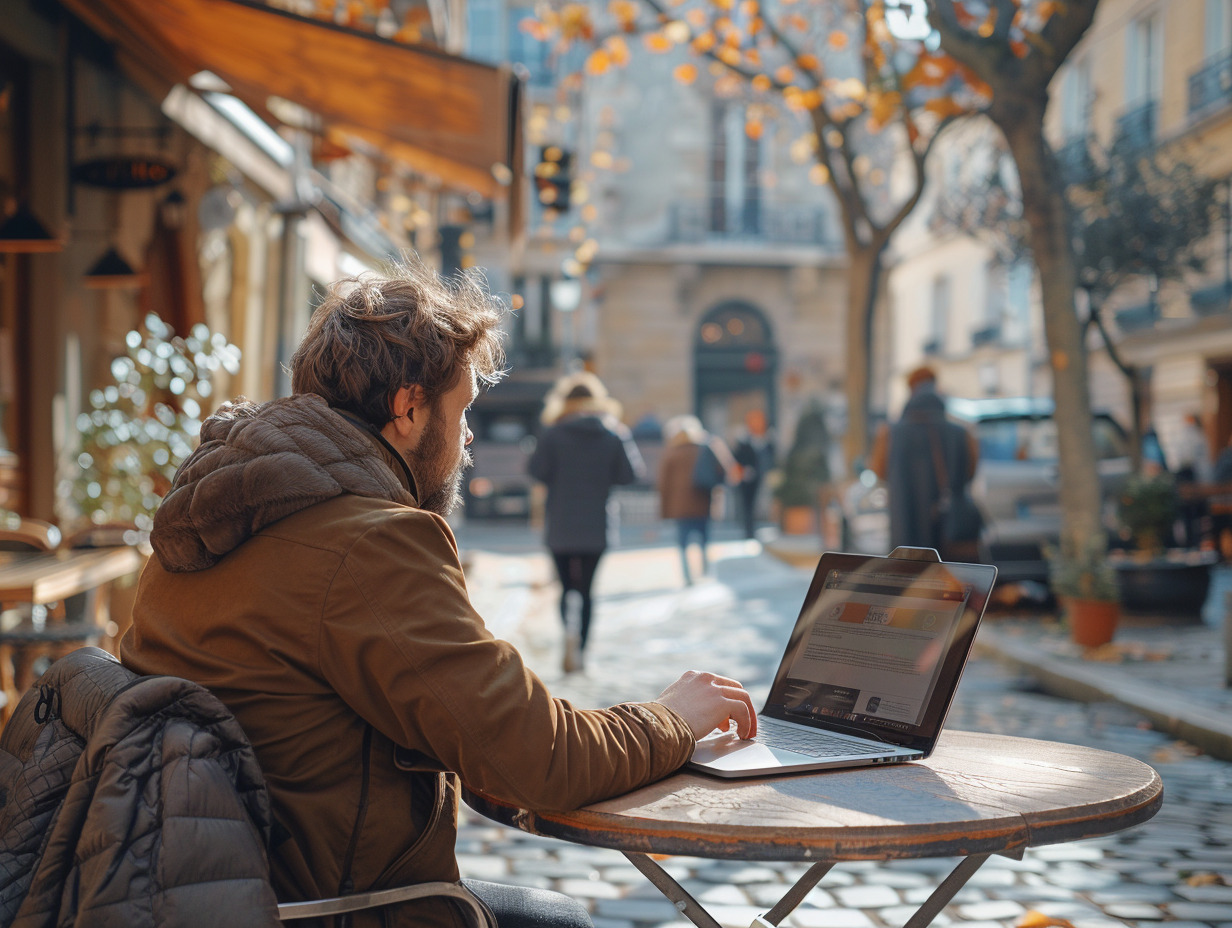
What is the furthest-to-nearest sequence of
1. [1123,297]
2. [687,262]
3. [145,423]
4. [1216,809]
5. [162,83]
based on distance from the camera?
1. [687,262]
2. [1123,297]
3. [162,83]
4. [145,423]
5. [1216,809]

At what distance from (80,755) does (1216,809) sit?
4.49 metres

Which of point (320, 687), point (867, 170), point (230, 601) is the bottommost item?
point (320, 687)

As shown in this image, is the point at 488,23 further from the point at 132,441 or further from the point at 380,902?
the point at 380,902

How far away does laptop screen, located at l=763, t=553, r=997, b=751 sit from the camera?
2074mm

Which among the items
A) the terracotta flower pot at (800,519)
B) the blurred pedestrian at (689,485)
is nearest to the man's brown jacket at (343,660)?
the blurred pedestrian at (689,485)

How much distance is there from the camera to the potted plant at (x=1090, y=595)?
330 inches

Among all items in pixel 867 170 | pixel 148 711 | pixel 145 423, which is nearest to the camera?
pixel 148 711

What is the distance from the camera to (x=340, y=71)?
23.2 feet

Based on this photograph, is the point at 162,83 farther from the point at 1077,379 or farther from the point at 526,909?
the point at 526,909

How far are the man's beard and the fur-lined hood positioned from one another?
0.17 meters

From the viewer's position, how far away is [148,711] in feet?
5.15

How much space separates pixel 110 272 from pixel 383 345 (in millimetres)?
6775

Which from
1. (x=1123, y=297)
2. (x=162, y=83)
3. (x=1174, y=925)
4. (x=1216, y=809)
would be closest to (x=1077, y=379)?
(x=1216, y=809)

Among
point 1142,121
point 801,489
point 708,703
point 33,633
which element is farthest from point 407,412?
point 1142,121
